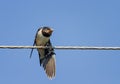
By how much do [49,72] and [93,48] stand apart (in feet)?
11.8

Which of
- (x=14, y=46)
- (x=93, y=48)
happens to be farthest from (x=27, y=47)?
(x=93, y=48)

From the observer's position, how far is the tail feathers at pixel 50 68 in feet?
42.9

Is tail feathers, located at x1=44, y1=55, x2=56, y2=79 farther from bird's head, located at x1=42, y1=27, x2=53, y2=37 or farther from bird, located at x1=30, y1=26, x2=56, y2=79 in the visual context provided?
bird's head, located at x1=42, y1=27, x2=53, y2=37

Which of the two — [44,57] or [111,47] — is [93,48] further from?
[44,57]

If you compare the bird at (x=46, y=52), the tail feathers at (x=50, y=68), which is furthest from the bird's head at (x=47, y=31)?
the tail feathers at (x=50, y=68)

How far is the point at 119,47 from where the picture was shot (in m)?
9.69

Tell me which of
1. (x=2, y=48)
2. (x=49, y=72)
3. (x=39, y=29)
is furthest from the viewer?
(x=39, y=29)

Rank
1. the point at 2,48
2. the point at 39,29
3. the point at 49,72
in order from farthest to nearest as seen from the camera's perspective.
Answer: the point at 39,29
the point at 49,72
the point at 2,48

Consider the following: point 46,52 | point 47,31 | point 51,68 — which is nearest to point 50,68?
point 51,68

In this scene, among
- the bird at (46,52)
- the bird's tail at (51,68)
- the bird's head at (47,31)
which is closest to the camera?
the bird's tail at (51,68)

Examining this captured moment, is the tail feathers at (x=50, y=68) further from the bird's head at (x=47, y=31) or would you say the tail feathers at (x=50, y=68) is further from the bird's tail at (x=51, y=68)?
the bird's head at (x=47, y=31)

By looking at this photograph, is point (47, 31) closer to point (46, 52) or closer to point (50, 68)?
point (46, 52)

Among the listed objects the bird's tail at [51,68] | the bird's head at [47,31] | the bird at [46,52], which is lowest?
the bird's tail at [51,68]

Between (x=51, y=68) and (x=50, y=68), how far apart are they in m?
0.03
